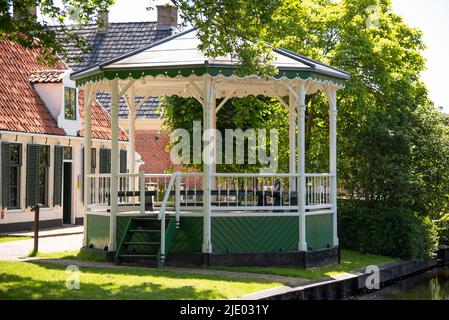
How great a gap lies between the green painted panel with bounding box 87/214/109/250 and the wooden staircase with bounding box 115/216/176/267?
0.85 m

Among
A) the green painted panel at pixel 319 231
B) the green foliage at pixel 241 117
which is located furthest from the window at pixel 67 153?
the green painted panel at pixel 319 231

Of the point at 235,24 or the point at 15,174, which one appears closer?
the point at 235,24

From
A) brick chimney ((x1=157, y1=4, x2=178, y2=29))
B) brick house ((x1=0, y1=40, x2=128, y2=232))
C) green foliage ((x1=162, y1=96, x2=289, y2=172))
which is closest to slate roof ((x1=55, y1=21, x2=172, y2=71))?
brick chimney ((x1=157, y1=4, x2=178, y2=29))

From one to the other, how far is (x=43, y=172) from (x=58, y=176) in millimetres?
731

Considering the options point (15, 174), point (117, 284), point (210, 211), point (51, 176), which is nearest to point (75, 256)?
point (210, 211)

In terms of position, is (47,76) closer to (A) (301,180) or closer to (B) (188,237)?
(B) (188,237)

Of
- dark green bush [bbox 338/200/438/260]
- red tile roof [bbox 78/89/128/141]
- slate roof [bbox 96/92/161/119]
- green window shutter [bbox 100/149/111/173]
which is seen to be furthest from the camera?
slate roof [bbox 96/92/161/119]

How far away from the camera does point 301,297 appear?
1401 cm

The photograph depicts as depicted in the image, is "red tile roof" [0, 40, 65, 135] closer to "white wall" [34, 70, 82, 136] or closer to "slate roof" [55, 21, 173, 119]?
"white wall" [34, 70, 82, 136]

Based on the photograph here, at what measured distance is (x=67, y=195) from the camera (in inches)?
1164

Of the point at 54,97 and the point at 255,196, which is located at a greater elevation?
the point at 54,97

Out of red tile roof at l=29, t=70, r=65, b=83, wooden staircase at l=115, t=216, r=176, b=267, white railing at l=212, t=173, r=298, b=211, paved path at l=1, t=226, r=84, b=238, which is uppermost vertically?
red tile roof at l=29, t=70, r=65, b=83

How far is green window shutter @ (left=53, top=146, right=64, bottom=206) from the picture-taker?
91.4 ft
